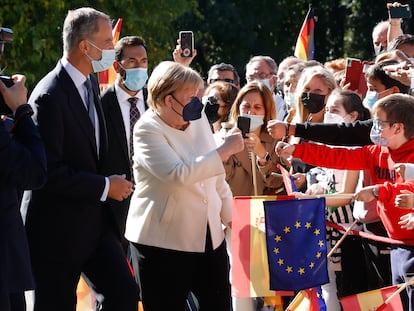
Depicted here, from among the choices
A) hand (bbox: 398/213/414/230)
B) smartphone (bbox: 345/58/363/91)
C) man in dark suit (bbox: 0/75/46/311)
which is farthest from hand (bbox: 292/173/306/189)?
man in dark suit (bbox: 0/75/46/311)

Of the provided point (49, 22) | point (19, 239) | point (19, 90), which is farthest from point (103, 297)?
point (49, 22)

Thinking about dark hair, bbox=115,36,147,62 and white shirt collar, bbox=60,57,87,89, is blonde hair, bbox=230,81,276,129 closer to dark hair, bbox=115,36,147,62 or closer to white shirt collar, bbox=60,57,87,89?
dark hair, bbox=115,36,147,62

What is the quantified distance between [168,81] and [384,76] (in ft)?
6.59

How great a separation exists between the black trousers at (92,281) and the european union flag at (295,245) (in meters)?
1.01

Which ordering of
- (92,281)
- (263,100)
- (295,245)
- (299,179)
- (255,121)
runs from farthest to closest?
(263,100), (299,179), (255,121), (295,245), (92,281)

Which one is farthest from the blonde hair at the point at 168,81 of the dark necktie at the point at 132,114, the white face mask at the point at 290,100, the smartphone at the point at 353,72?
the white face mask at the point at 290,100

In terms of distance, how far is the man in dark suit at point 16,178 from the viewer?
522 cm

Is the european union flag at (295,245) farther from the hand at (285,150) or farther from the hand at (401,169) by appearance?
the hand at (401,169)

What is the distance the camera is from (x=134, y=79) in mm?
7871

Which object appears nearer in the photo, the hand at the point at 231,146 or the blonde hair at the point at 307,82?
the hand at the point at 231,146

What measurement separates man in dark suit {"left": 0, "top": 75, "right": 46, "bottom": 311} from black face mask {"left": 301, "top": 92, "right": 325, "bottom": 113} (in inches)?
125

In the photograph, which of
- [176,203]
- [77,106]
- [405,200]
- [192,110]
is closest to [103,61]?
[77,106]

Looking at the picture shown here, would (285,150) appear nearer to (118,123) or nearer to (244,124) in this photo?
(244,124)

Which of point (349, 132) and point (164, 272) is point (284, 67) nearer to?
point (349, 132)
